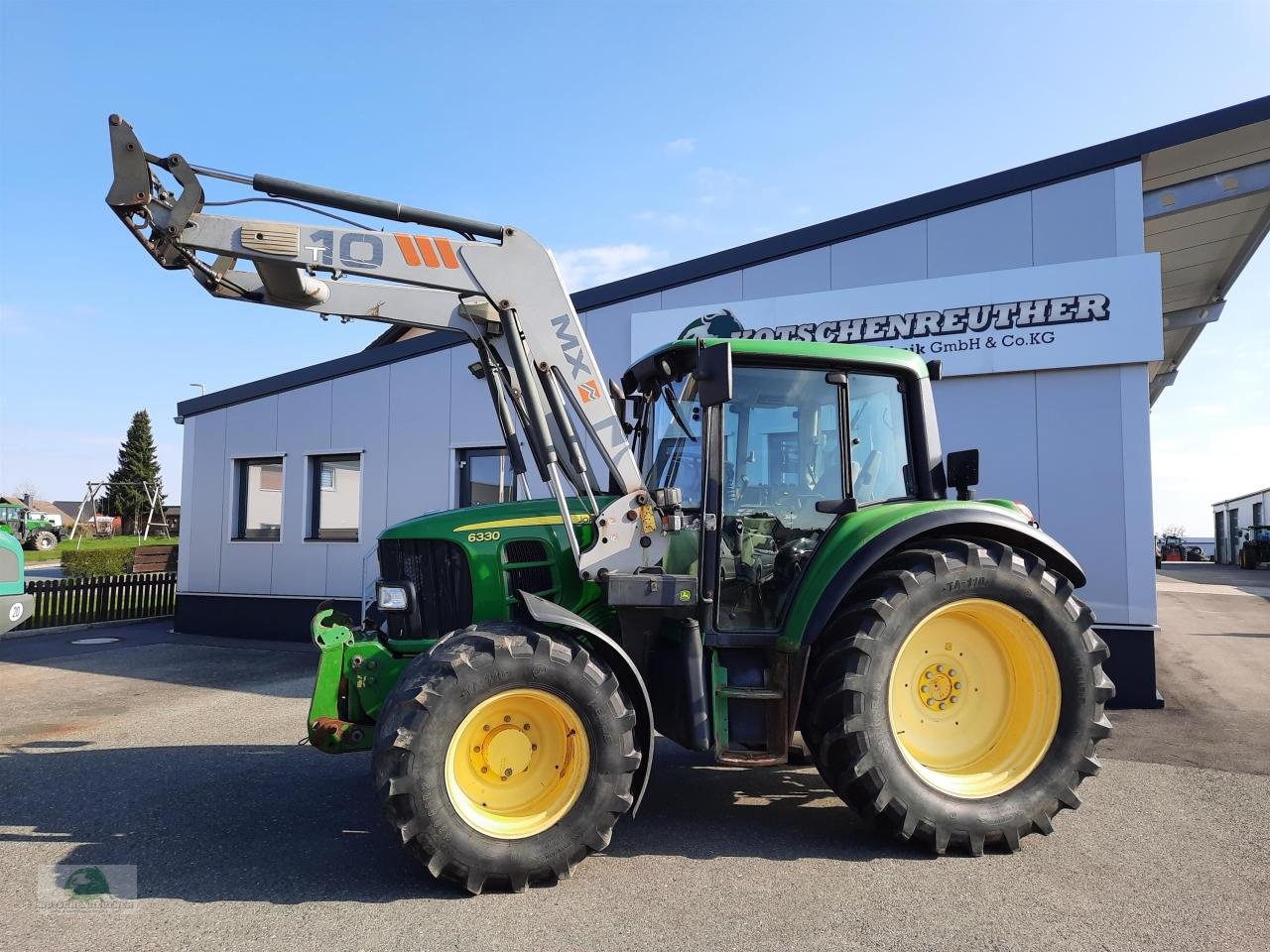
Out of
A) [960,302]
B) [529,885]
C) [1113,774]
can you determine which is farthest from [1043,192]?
[529,885]

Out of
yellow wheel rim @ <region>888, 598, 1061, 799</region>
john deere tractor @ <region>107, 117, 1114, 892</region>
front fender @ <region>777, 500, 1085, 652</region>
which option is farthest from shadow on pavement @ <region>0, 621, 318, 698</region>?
yellow wheel rim @ <region>888, 598, 1061, 799</region>

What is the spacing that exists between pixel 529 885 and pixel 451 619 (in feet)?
4.55

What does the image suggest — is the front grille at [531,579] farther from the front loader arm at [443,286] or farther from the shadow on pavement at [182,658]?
the shadow on pavement at [182,658]

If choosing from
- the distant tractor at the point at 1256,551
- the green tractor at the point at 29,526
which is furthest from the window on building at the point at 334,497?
the distant tractor at the point at 1256,551

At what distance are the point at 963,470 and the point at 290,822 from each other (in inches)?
166

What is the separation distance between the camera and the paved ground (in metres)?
3.15

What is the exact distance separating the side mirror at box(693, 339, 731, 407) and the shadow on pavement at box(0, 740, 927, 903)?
221cm

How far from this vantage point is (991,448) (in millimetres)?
8031

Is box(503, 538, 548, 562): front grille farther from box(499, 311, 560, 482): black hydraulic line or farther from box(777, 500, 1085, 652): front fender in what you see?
box(777, 500, 1085, 652): front fender

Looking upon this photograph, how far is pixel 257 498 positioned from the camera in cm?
1282

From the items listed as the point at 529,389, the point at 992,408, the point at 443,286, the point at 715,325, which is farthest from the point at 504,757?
the point at 715,325

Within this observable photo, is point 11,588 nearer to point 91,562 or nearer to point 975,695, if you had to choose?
point 975,695

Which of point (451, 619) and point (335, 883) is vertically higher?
point (451, 619)

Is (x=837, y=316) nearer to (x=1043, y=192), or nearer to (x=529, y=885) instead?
(x=1043, y=192)
